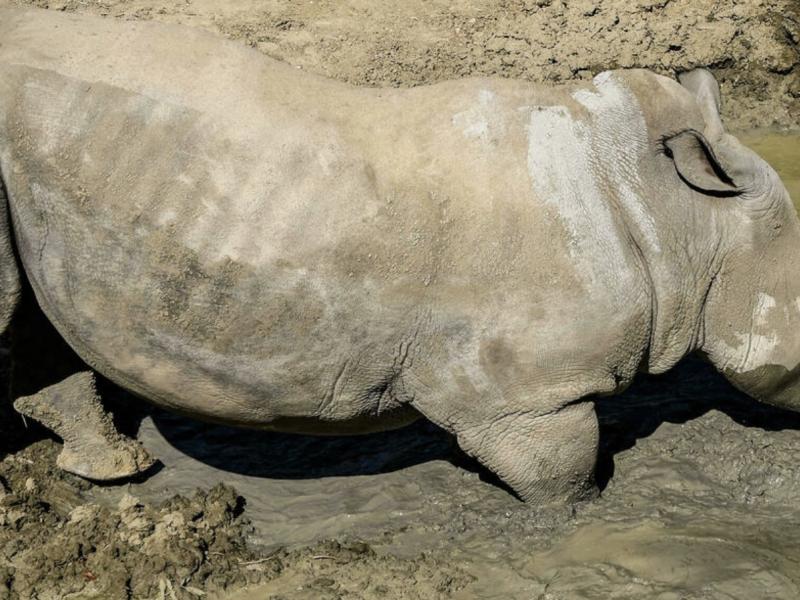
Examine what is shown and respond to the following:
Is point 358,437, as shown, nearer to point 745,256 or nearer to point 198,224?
point 198,224

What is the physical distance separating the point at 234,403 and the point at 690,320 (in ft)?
5.92

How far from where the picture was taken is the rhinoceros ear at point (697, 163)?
4.38 meters

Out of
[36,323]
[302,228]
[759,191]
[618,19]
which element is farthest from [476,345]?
[618,19]

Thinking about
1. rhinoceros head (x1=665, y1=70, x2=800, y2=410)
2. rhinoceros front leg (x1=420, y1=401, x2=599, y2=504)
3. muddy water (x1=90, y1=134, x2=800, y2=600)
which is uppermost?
rhinoceros head (x1=665, y1=70, x2=800, y2=410)

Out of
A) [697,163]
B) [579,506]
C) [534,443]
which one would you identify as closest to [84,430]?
[534,443]

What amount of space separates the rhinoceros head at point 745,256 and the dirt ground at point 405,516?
579 mm

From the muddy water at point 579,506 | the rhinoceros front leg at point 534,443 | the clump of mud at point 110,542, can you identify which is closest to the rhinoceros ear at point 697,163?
the rhinoceros front leg at point 534,443

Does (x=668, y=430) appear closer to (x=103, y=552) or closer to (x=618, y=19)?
(x=103, y=552)

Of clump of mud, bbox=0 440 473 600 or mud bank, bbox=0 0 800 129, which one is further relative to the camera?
mud bank, bbox=0 0 800 129

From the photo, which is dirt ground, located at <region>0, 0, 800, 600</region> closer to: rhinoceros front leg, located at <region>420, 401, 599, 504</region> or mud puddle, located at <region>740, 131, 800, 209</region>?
rhinoceros front leg, located at <region>420, 401, 599, 504</region>

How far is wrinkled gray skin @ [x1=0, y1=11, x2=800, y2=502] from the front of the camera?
4.18 m

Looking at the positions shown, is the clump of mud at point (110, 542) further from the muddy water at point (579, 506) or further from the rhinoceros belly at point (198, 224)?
the rhinoceros belly at point (198, 224)

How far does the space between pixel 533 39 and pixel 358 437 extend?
430cm

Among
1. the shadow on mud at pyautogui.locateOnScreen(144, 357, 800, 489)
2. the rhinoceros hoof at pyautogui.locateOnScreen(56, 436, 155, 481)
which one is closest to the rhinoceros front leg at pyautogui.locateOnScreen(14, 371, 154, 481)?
the rhinoceros hoof at pyautogui.locateOnScreen(56, 436, 155, 481)
